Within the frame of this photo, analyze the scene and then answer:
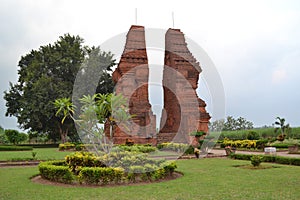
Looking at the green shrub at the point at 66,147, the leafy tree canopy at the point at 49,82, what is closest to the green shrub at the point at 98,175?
the green shrub at the point at 66,147

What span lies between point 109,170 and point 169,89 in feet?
76.3

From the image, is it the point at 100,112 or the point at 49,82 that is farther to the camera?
the point at 49,82

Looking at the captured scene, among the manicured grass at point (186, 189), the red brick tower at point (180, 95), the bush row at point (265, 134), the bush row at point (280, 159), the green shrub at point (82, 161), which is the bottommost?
the manicured grass at point (186, 189)

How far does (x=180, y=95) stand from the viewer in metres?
29.0

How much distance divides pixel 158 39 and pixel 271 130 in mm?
24575

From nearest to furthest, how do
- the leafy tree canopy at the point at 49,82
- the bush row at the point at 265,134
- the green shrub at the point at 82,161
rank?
the green shrub at the point at 82,161, the leafy tree canopy at the point at 49,82, the bush row at the point at 265,134

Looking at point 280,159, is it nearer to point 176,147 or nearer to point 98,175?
point 176,147

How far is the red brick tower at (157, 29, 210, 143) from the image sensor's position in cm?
2814

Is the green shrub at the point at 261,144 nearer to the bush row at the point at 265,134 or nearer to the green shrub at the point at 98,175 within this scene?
the bush row at the point at 265,134

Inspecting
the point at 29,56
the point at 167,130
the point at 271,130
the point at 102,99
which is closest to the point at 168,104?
the point at 167,130

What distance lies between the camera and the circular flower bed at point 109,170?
9336 mm

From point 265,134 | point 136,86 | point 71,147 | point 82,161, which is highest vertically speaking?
point 136,86

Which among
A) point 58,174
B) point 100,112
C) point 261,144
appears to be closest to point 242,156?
point 261,144

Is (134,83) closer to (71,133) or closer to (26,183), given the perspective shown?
(71,133)
